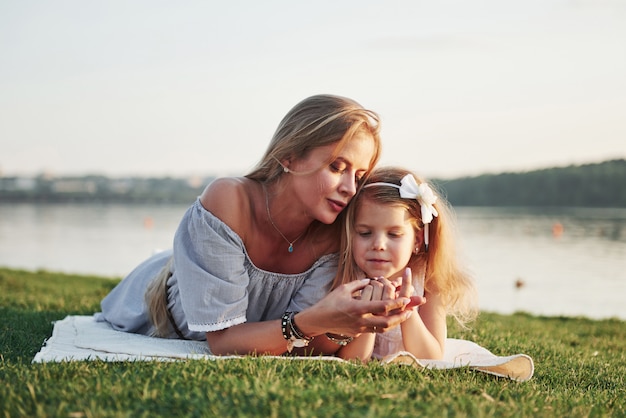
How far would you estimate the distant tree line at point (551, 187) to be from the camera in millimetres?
51891

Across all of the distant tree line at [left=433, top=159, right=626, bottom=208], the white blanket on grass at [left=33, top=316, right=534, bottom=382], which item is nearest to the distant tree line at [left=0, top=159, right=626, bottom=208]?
the distant tree line at [left=433, top=159, right=626, bottom=208]

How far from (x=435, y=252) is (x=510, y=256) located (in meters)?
22.0

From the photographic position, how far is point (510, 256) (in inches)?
1000

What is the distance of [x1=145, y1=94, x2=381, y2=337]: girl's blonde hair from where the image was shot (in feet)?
13.0

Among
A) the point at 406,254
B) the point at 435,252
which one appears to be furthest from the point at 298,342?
the point at 435,252

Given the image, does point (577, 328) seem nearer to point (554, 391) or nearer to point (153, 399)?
point (554, 391)

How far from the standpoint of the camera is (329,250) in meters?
4.51

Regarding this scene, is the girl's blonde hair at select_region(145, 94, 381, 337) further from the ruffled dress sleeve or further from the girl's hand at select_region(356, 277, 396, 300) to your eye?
the girl's hand at select_region(356, 277, 396, 300)

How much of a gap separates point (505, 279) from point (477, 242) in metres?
11.3

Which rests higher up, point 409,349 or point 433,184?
point 433,184

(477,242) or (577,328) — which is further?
(477,242)

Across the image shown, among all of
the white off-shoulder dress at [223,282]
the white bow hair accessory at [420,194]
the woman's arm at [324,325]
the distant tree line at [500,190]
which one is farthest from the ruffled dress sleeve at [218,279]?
the distant tree line at [500,190]

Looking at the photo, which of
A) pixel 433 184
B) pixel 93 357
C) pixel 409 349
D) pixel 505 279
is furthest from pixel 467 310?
pixel 505 279

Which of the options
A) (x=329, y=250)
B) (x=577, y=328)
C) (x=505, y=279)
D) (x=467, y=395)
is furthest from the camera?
(x=505, y=279)
